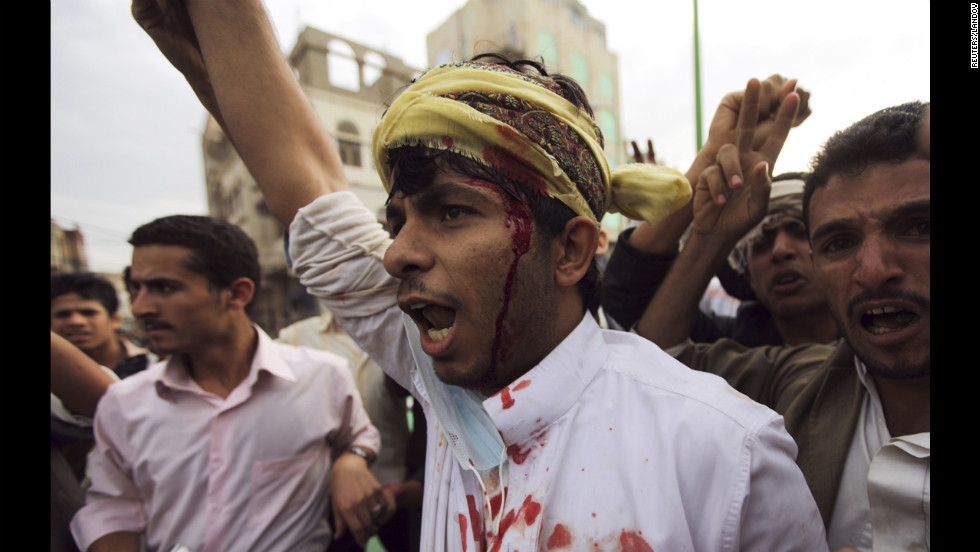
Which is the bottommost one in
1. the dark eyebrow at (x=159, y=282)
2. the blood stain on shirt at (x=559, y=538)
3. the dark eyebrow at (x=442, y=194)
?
the blood stain on shirt at (x=559, y=538)

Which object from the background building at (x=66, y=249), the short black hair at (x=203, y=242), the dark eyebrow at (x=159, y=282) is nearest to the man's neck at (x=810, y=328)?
the short black hair at (x=203, y=242)

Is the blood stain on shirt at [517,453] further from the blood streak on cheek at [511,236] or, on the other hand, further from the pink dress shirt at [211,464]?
the pink dress shirt at [211,464]

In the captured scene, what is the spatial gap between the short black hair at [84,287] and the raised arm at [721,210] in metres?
4.25

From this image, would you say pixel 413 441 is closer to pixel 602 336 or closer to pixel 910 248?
pixel 602 336

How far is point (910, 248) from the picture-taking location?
1248mm

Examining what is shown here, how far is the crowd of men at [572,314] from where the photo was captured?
100cm

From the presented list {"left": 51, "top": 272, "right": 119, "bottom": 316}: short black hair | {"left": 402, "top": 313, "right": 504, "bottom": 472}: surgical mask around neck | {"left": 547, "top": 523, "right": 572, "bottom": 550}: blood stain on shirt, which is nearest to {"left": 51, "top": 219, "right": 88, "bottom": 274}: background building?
{"left": 51, "top": 272, "right": 119, "bottom": 316}: short black hair

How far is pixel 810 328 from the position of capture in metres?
2.26

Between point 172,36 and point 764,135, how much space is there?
196cm

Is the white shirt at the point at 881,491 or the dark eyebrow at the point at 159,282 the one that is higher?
the dark eyebrow at the point at 159,282

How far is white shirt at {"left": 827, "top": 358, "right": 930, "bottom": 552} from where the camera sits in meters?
1.14

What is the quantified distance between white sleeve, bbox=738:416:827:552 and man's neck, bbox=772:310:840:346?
1470 mm

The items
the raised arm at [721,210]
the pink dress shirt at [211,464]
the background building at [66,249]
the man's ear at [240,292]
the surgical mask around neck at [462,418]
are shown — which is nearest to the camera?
the surgical mask around neck at [462,418]
